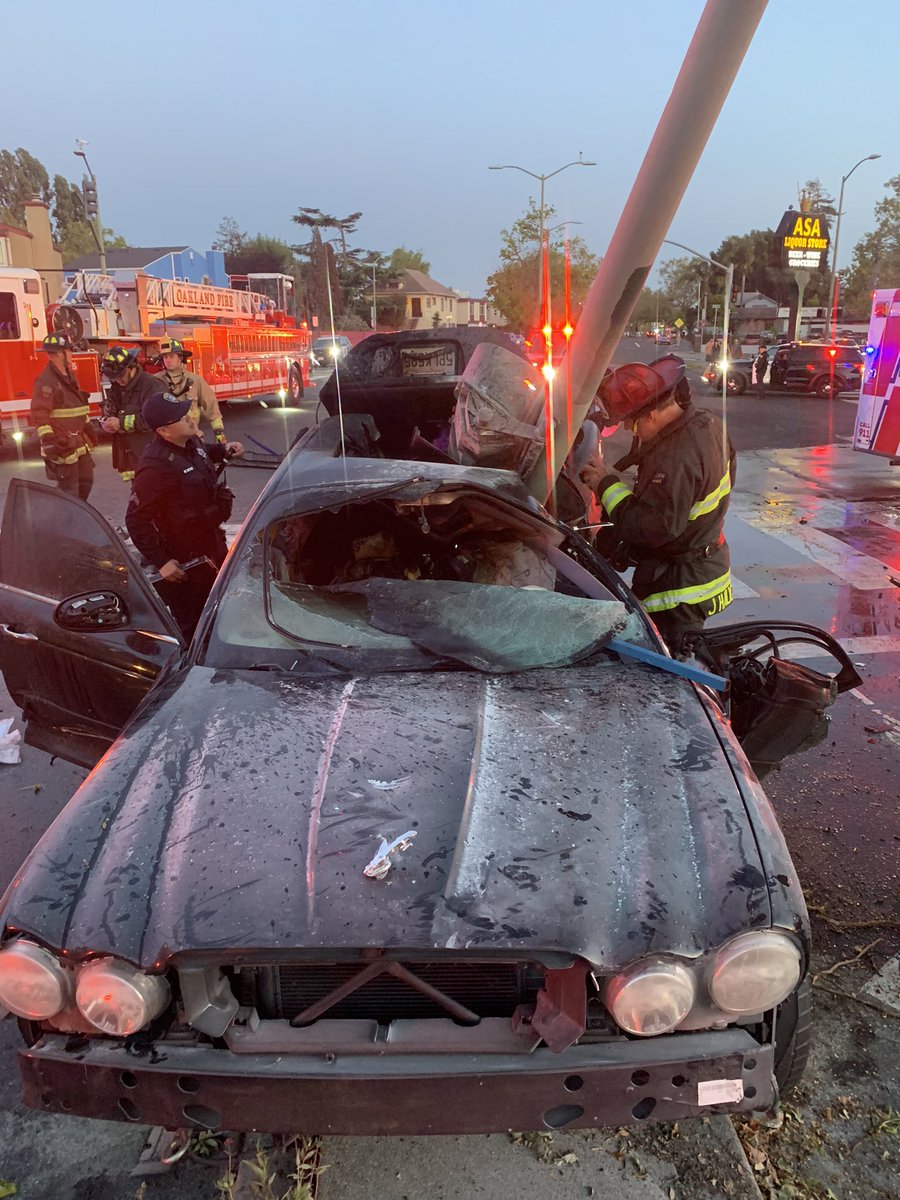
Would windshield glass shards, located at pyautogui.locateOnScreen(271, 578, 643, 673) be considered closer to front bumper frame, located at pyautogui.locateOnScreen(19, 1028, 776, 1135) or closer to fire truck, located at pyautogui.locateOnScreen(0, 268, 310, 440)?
front bumper frame, located at pyautogui.locateOnScreen(19, 1028, 776, 1135)

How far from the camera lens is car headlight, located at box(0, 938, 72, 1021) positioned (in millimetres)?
1786

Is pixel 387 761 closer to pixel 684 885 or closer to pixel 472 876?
pixel 472 876

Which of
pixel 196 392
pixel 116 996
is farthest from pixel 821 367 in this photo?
pixel 116 996

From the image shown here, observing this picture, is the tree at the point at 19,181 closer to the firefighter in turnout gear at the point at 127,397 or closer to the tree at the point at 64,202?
the tree at the point at 64,202

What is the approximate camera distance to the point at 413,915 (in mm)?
1743

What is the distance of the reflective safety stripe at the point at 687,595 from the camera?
12.1ft

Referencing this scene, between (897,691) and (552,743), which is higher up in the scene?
(552,743)

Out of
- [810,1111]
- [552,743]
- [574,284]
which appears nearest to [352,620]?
[552,743]

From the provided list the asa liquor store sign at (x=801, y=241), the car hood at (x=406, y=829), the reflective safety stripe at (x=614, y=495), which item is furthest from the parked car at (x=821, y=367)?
the asa liquor store sign at (x=801, y=241)

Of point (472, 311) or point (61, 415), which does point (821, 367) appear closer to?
point (61, 415)

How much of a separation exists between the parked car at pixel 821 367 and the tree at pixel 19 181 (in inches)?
2838

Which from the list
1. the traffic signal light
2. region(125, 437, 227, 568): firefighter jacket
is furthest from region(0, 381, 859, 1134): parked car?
the traffic signal light

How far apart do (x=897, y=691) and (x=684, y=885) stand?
144 inches

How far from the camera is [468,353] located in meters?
7.09
